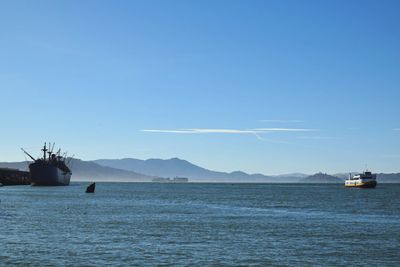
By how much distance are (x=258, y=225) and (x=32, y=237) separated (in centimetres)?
2789

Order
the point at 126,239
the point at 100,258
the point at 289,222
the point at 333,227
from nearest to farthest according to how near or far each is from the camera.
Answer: the point at 100,258, the point at 126,239, the point at 333,227, the point at 289,222

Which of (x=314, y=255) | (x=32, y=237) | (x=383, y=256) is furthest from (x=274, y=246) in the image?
(x=32, y=237)

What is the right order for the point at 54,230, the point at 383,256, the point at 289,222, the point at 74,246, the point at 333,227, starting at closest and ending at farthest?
the point at 383,256
the point at 74,246
the point at 54,230
the point at 333,227
the point at 289,222

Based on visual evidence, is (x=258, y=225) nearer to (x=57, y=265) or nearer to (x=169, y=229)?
(x=169, y=229)

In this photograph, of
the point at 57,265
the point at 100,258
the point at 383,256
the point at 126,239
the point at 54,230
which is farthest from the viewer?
the point at 54,230

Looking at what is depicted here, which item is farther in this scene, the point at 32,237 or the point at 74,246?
the point at 32,237

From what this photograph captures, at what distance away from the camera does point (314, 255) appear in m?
42.9

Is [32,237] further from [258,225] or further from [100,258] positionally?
[258,225]

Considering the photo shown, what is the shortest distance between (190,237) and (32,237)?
14875 millimetres

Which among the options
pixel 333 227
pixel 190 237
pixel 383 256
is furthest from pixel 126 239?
pixel 333 227

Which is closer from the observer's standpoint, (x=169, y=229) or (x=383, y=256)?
(x=383, y=256)

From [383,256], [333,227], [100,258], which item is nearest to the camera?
[100,258]

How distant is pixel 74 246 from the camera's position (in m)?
46.5

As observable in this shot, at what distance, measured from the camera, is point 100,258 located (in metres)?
40.4
